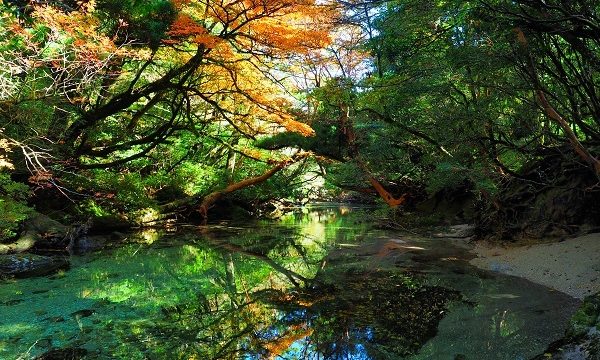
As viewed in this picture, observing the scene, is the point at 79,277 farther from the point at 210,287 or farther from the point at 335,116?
the point at 335,116

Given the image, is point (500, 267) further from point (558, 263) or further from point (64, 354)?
point (64, 354)

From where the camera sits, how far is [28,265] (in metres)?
6.29

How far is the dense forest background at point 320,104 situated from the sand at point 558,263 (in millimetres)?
569

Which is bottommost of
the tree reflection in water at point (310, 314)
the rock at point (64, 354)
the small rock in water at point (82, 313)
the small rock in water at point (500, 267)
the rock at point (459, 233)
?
the small rock in water at point (82, 313)

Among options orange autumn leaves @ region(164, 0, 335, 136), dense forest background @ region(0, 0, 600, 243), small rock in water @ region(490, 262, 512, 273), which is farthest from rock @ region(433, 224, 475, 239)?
orange autumn leaves @ region(164, 0, 335, 136)

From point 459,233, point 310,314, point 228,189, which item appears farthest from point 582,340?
point 228,189

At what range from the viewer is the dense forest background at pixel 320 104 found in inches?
199

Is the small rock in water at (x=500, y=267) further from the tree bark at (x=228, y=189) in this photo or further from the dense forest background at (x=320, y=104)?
the tree bark at (x=228, y=189)

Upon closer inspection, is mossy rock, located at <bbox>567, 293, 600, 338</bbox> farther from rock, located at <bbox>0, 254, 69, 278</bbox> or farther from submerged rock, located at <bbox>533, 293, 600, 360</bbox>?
rock, located at <bbox>0, 254, 69, 278</bbox>

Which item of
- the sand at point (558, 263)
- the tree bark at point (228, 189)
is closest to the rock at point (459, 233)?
the sand at point (558, 263)

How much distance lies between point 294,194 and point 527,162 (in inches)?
492

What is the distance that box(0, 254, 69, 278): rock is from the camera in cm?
600

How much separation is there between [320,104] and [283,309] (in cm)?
1206

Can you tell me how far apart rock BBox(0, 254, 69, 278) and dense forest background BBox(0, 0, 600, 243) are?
637 millimetres
